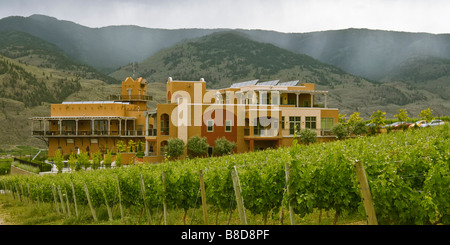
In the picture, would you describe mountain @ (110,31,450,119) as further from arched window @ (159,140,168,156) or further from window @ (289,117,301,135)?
window @ (289,117,301,135)

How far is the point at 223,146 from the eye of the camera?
39.0 metres

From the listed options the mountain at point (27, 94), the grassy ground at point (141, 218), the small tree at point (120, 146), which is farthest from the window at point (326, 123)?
the mountain at point (27, 94)

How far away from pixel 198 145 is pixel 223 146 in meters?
2.16

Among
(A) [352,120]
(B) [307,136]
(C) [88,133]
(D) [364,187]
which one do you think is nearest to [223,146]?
(B) [307,136]

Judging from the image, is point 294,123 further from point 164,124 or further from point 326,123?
point 164,124

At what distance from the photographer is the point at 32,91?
4213 inches

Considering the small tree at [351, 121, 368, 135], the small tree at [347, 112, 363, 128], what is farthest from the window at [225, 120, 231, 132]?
the small tree at [347, 112, 363, 128]

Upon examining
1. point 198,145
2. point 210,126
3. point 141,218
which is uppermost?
point 210,126

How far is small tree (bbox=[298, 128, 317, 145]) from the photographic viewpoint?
40.7 meters

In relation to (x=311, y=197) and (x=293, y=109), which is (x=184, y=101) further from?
(x=311, y=197)

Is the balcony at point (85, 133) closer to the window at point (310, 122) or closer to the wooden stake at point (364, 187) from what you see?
the window at point (310, 122)
